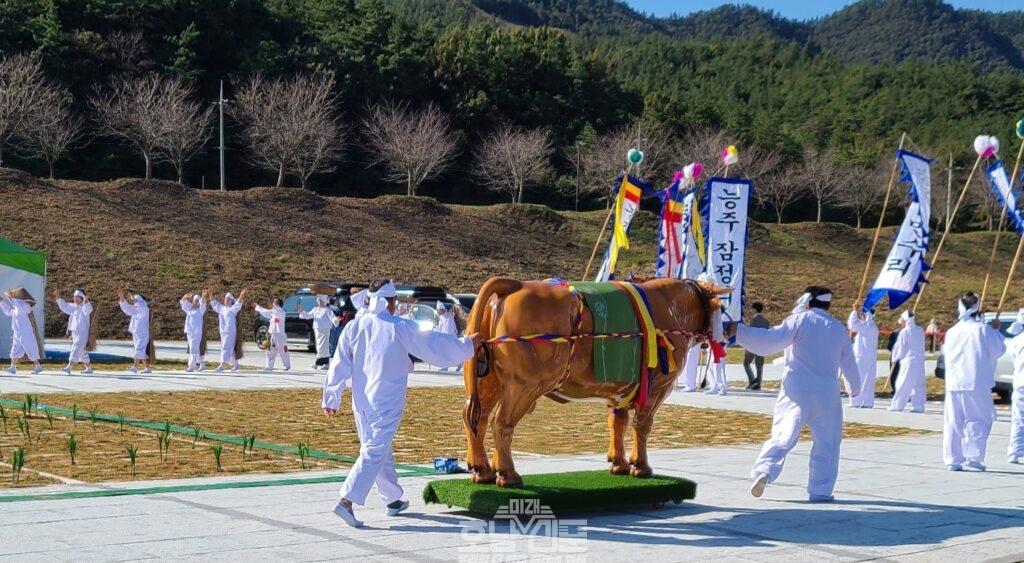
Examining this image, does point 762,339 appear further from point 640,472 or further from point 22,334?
point 22,334

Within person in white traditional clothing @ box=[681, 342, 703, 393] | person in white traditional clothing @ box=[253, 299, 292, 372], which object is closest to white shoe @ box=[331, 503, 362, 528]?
person in white traditional clothing @ box=[681, 342, 703, 393]

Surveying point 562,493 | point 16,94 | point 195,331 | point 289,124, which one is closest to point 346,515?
point 562,493

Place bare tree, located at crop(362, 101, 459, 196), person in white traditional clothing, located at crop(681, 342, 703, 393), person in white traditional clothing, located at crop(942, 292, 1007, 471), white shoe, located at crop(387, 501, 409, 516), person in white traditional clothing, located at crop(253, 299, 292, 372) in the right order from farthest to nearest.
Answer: bare tree, located at crop(362, 101, 459, 196), person in white traditional clothing, located at crop(253, 299, 292, 372), person in white traditional clothing, located at crop(681, 342, 703, 393), person in white traditional clothing, located at crop(942, 292, 1007, 471), white shoe, located at crop(387, 501, 409, 516)

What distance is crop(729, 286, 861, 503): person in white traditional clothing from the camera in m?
10.0

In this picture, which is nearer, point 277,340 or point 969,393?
point 969,393

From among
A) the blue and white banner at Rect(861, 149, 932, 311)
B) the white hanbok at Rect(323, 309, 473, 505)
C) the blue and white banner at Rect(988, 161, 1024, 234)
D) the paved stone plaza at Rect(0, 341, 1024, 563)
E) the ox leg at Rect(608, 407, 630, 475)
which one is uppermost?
the blue and white banner at Rect(988, 161, 1024, 234)

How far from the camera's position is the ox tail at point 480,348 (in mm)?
9172

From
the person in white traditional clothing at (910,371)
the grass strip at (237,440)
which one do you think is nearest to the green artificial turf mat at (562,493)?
the grass strip at (237,440)

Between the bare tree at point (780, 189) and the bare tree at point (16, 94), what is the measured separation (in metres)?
37.7

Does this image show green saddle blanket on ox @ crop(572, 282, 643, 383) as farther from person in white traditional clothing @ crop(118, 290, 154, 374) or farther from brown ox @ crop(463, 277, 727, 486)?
person in white traditional clothing @ crop(118, 290, 154, 374)

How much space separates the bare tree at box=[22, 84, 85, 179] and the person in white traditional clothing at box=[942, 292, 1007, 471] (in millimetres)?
42839

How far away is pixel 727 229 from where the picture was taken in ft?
63.8

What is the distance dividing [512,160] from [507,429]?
49439 mm

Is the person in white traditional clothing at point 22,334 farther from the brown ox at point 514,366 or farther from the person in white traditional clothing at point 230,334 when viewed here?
the brown ox at point 514,366
